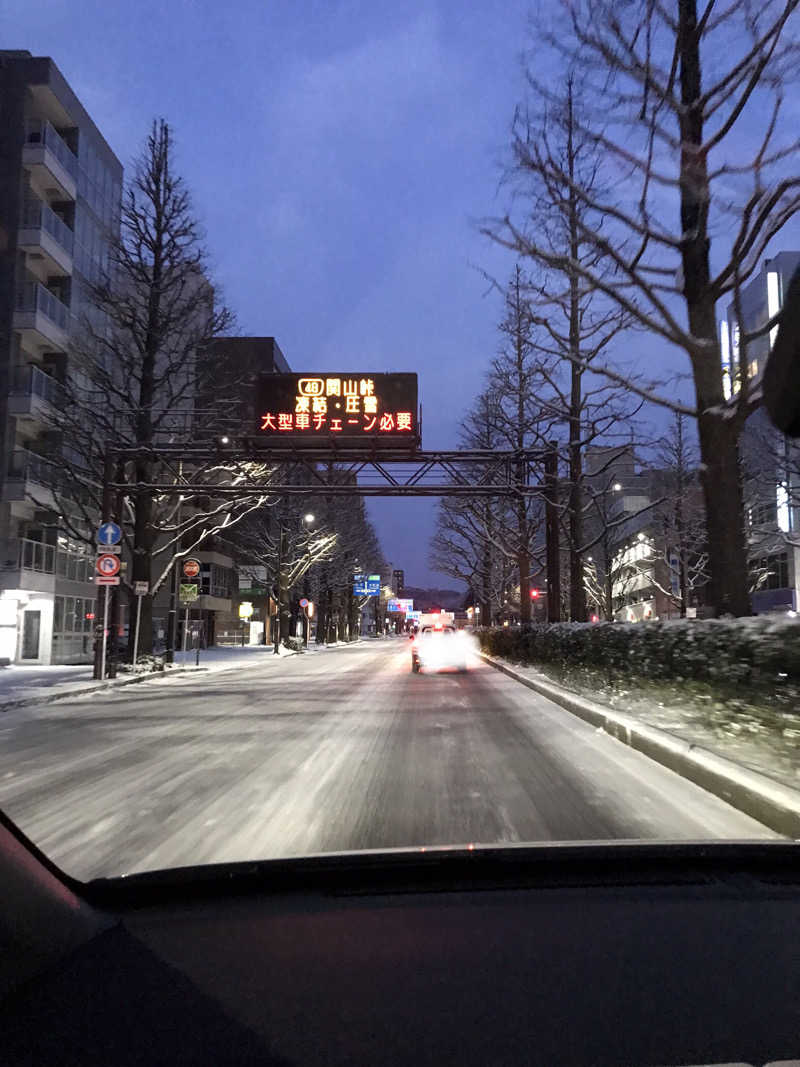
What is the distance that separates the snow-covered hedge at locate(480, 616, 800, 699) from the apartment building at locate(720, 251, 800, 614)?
10144 mm

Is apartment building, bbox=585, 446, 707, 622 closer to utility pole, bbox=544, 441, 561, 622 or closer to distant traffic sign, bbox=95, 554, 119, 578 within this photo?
utility pole, bbox=544, 441, 561, 622

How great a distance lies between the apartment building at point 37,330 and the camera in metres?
29.5

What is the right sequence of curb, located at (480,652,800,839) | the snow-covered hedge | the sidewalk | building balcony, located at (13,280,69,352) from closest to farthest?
curb, located at (480,652,800,839), the snow-covered hedge, the sidewalk, building balcony, located at (13,280,69,352)

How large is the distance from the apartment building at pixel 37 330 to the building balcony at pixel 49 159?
0.13ft

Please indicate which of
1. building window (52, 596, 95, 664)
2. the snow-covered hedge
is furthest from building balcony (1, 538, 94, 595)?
the snow-covered hedge

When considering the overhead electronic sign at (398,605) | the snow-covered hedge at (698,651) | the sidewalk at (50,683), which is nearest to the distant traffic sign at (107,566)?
the sidewalk at (50,683)

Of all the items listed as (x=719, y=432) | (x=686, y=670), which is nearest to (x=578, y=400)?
(x=719, y=432)

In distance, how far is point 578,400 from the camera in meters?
24.8

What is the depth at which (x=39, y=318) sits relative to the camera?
3003 cm

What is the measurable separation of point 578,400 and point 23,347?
20.3 meters

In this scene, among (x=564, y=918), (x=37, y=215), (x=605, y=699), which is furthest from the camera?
(x=37, y=215)

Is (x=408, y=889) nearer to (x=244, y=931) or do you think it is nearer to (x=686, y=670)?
(x=244, y=931)

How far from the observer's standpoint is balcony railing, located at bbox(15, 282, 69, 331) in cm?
3004

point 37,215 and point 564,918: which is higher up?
point 37,215
